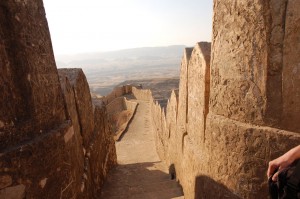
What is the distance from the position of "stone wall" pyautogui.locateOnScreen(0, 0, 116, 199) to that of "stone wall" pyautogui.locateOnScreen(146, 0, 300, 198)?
1527mm

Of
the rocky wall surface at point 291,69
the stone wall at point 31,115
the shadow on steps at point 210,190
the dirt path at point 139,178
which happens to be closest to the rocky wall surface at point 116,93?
the dirt path at point 139,178

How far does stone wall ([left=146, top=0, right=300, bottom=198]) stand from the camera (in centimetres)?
216

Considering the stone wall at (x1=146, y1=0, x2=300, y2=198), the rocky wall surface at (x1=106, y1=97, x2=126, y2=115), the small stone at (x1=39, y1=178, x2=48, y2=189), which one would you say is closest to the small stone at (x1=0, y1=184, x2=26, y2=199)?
the small stone at (x1=39, y1=178, x2=48, y2=189)

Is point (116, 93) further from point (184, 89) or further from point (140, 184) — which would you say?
point (184, 89)

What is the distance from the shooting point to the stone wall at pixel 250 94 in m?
2.16

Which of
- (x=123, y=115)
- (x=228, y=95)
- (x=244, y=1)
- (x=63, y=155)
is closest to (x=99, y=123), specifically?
(x=63, y=155)

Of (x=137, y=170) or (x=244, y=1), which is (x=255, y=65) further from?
(x=137, y=170)

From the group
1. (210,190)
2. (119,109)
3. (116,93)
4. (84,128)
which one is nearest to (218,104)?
(210,190)

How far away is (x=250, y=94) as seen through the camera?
93.7 inches

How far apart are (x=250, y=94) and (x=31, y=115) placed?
1882mm

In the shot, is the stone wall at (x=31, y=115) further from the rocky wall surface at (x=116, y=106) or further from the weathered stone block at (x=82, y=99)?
the rocky wall surface at (x=116, y=106)

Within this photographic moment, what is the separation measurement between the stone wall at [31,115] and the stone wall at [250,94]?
153cm

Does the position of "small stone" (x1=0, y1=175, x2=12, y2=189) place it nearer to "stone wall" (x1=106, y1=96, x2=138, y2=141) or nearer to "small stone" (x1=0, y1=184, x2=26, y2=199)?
"small stone" (x1=0, y1=184, x2=26, y2=199)

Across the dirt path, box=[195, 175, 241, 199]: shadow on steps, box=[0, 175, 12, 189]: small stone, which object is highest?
box=[0, 175, 12, 189]: small stone
